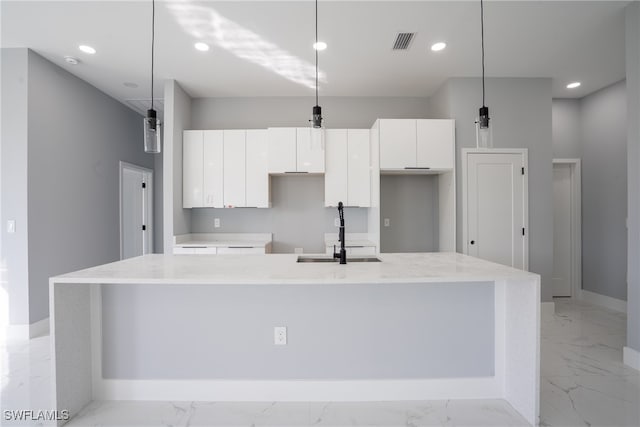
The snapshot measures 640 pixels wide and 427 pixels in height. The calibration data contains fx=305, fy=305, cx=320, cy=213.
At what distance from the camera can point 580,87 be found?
3.99 m

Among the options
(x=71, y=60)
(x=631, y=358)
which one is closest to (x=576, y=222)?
(x=631, y=358)

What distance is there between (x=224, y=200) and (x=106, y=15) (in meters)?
2.13

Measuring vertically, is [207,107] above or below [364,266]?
above

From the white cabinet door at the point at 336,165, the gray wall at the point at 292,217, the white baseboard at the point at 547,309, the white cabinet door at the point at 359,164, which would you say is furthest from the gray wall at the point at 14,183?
the white baseboard at the point at 547,309

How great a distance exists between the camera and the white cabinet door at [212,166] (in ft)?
13.0

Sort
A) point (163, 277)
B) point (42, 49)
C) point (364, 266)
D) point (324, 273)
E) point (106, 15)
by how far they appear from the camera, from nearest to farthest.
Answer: point (163, 277) → point (324, 273) → point (364, 266) → point (106, 15) → point (42, 49)

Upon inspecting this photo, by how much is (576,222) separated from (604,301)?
3.56ft

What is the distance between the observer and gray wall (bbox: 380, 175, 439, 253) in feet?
13.8

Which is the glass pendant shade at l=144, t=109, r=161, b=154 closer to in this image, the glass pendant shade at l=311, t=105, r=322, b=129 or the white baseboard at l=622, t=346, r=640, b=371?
the glass pendant shade at l=311, t=105, r=322, b=129

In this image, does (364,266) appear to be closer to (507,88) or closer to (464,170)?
(464,170)

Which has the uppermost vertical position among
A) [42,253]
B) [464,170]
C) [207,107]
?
[207,107]

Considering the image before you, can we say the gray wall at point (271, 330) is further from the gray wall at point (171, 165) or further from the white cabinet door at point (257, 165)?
the white cabinet door at point (257, 165)

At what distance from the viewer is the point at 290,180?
430cm

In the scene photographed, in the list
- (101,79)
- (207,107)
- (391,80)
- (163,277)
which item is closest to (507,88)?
(391,80)
